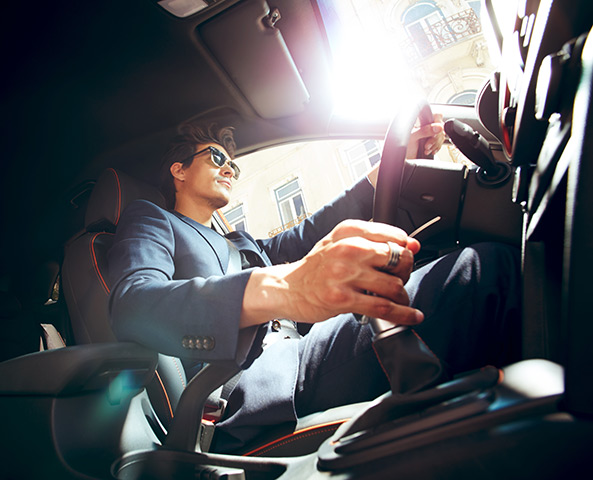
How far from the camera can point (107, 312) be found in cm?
102

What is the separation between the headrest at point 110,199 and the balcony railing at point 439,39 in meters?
4.15

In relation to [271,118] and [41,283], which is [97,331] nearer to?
[41,283]

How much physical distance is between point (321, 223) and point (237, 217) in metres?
5.69

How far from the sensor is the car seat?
2.11 ft

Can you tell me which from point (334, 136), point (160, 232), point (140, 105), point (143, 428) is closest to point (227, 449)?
point (143, 428)

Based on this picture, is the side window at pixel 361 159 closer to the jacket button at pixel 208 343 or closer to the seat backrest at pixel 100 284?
the seat backrest at pixel 100 284

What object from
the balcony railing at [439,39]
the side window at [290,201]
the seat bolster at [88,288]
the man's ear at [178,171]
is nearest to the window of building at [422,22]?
the balcony railing at [439,39]

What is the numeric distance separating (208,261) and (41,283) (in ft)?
3.67

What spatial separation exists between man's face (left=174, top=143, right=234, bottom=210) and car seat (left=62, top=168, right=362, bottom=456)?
0.18m

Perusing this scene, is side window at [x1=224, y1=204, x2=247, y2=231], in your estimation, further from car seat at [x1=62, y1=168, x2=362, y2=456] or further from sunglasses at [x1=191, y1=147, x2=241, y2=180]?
car seat at [x1=62, y1=168, x2=362, y2=456]

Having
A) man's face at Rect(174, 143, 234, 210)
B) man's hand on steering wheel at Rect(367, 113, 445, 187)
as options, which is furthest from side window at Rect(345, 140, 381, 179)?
man's hand on steering wheel at Rect(367, 113, 445, 187)

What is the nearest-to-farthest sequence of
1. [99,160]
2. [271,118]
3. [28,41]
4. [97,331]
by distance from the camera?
1. [97,331]
2. [28,41]
3. [99,160]
4. [271,118]

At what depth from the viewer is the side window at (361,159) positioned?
5.79m

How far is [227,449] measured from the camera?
0.74m
